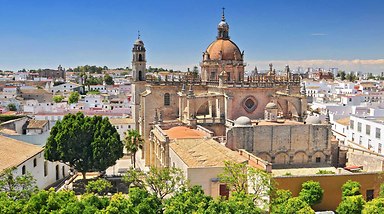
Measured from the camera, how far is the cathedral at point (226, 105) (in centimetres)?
3328

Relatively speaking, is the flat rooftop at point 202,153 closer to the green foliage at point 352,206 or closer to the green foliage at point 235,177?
the green foliage at point 235,177

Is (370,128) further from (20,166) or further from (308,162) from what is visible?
(20,166)

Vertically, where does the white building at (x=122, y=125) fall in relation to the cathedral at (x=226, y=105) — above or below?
below

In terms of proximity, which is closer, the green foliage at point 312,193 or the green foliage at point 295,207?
the green foliage at point 295,207

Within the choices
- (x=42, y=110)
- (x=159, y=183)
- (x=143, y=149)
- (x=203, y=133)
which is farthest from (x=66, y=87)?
(x=159, y=183)

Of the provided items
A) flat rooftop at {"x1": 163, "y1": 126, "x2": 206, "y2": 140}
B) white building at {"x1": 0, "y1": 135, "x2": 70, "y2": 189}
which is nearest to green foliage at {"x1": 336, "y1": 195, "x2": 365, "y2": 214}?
flat rooftop at {"x1": 163, "y1": 126, "x2": 206, "y2": 140}

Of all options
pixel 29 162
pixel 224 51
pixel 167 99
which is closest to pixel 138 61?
pixel 167 99

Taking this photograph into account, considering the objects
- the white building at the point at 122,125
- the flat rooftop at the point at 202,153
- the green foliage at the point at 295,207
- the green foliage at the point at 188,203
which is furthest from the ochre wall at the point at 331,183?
the white building at the point at 122,125

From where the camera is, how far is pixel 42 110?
6178cm

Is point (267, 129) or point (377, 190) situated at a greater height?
point (267, 129)

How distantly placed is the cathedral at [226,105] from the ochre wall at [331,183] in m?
8.61

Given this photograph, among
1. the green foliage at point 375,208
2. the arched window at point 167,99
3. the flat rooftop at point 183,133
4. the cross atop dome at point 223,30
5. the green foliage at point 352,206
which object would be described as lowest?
the green foliage at point 352,206

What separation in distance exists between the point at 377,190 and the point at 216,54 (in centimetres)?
2343

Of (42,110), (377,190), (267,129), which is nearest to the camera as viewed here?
(377,190)
